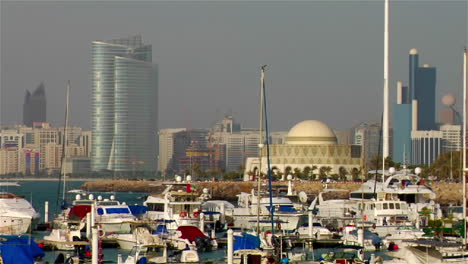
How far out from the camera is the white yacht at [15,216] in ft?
180

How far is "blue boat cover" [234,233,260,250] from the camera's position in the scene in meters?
41.4

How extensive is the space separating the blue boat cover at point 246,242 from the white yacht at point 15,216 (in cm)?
1552

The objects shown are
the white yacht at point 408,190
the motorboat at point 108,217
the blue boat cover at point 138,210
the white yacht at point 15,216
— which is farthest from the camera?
the white yacht at point 408,190

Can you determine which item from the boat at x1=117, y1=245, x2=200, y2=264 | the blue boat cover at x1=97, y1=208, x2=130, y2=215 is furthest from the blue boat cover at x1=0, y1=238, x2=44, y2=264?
the blue boat cover at x1=97, y1=208, x2=130, y2=215

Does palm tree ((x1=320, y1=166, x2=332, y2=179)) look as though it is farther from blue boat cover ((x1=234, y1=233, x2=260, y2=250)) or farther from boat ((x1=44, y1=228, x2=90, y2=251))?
blue boat cover ((x1=234, y1=233, x2=260, y2=250))

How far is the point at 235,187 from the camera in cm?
13088

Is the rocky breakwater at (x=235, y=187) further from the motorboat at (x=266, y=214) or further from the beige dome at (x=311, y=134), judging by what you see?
the motorboat at (x=266, y=214)

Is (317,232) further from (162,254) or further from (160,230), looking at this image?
(162,254)

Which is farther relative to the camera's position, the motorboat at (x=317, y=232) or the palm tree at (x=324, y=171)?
the palm tree at (x=324, y=171)

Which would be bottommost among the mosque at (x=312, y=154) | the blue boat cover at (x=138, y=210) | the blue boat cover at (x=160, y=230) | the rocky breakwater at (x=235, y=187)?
the rocky breakwater at (x=235, y=187)

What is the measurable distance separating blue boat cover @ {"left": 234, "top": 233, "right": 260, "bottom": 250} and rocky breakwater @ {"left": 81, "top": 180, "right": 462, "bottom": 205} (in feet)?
139

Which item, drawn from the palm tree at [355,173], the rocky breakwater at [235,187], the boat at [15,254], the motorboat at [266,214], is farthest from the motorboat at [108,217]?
the palm tree at [355,173]

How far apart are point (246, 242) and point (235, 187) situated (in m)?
89.2

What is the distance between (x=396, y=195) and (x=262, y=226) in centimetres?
1001
